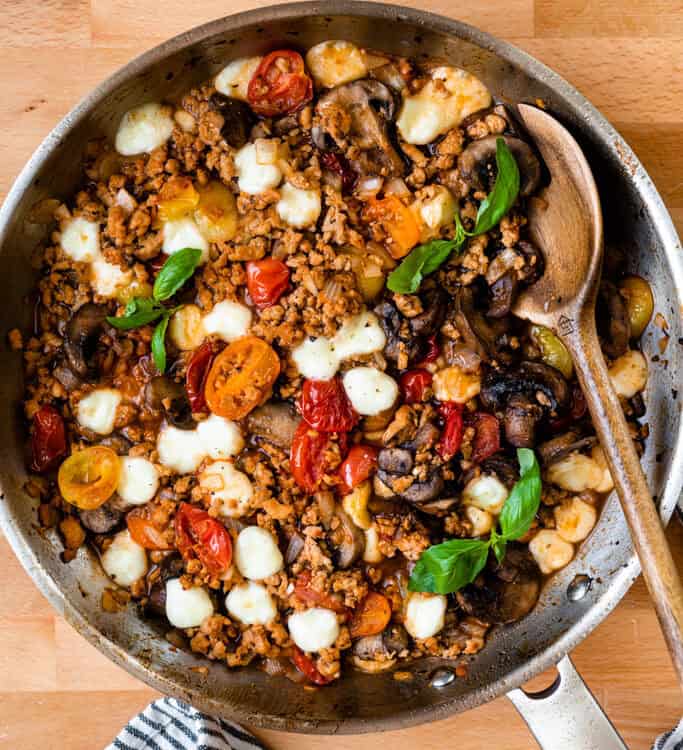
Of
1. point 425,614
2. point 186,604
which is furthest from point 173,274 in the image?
point 425,614

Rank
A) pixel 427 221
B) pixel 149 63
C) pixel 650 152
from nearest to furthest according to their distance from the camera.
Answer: pixel 149 63 → pixel 427 221 → pixel 650 152

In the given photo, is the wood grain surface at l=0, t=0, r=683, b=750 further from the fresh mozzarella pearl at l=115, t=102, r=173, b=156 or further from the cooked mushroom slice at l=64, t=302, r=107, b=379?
the cooked mushroom slice at l=64, t=302, r=107, b=379

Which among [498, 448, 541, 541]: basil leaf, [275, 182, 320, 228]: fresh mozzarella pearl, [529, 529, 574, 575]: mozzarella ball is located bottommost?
[529, 529, 574, 575]: mozzarella ball

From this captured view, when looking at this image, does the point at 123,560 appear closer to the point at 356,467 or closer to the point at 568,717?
the point at 356,467

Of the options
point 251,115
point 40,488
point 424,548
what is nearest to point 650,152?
point 251,115

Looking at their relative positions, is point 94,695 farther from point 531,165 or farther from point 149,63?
point 531,165

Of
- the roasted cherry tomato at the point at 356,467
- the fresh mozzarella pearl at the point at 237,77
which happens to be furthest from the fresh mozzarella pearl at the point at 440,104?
the roasted cherry tomato at the point at 356,467

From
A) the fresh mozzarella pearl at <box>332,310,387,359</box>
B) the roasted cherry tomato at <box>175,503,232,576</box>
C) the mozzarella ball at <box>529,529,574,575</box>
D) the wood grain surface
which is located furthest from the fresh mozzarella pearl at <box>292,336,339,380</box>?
the wood grain surface

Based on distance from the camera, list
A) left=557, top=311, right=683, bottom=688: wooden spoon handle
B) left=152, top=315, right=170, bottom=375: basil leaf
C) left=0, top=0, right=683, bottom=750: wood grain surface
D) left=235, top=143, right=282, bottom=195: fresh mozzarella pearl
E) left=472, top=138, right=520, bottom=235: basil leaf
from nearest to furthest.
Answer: left=557, top=311, right=683, bottom=688: wooden spoon handle < left=472, top=138, right=520, bottom=235: basil leaf < left=152, top=315, right=170, bottom=375: basil leaf < left=235, top=143, right=282, bottom=195: fresh mozzarella pearl < left=0, top=0, right=683, bottom=750: wood grain surface
